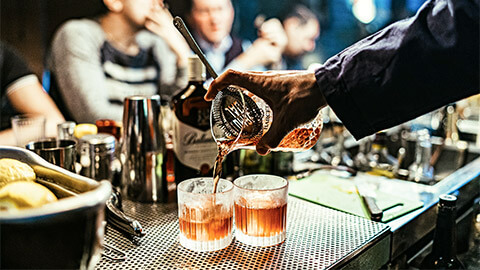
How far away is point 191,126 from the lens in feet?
3.99

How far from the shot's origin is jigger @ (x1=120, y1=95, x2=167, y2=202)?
1180 millimetres

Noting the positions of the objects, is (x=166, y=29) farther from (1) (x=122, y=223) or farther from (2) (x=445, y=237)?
(2) (x=445, y=237)

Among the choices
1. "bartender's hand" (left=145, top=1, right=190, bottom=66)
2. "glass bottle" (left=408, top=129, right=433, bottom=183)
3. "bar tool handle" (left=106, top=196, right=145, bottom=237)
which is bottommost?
"glass bottle" (left=408, top=129, right=433, bottom=183)

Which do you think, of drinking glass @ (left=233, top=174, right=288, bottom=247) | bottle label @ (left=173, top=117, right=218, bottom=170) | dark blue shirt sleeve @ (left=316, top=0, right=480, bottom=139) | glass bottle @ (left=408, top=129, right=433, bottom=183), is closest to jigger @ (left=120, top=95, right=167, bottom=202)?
bottle label @ (left=173, top=117, right=218, bottom=170)

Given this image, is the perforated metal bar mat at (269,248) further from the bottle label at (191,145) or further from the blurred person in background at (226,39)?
the blurred person in background at (226,39)

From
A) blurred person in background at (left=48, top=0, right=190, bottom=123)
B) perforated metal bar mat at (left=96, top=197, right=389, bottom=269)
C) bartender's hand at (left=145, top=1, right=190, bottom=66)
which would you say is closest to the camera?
perforated metal bar mat at (left=96, top=197, right=389, bottom=269)

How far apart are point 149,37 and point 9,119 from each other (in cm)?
56

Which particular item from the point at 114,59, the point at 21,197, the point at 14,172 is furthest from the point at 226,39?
the point at 21,197

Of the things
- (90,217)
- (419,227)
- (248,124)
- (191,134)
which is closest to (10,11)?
(191,134)

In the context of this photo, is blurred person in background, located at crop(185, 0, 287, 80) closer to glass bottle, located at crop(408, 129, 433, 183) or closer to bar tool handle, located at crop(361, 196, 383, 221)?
glass bottle, located at crop(408, 129, 433, 183)

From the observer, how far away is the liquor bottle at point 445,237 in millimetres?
1053

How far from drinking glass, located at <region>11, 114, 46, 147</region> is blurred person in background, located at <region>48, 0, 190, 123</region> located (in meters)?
0.11

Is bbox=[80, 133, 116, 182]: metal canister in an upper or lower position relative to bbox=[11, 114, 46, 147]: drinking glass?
lower

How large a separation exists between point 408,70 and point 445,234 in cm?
48
